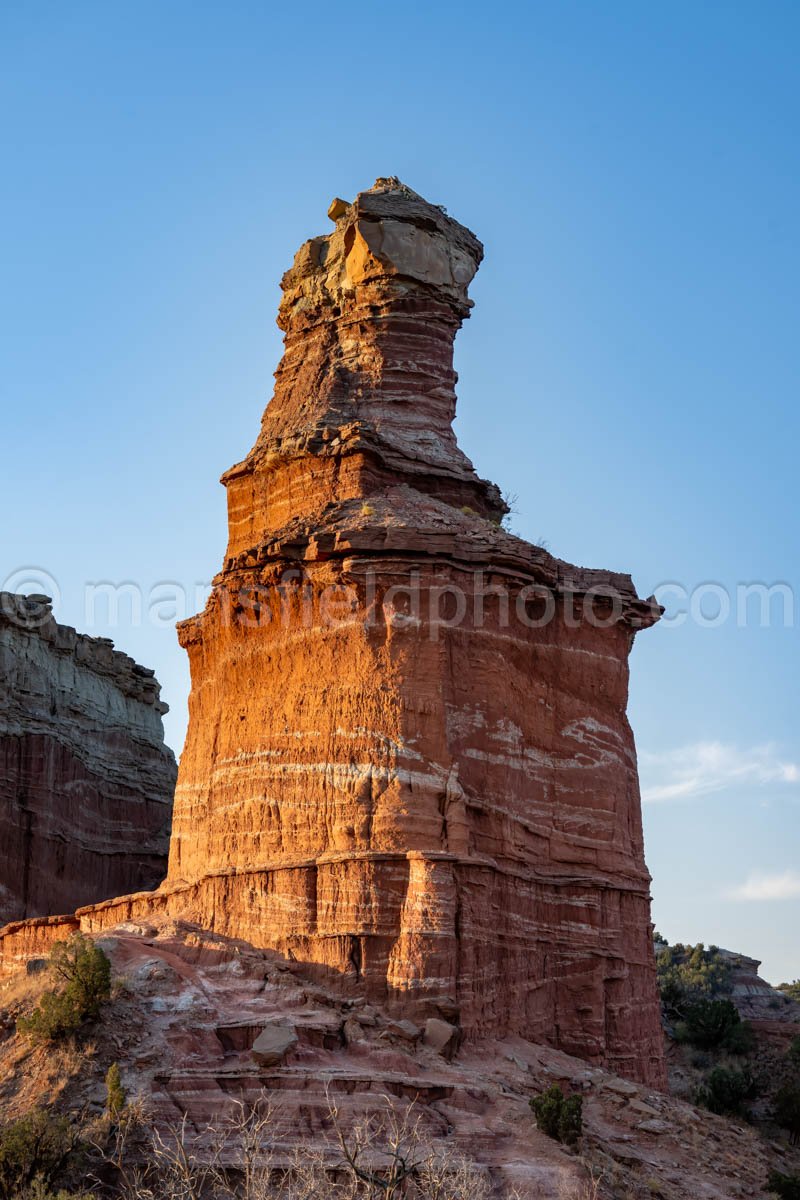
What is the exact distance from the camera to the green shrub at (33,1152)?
72.2 ft

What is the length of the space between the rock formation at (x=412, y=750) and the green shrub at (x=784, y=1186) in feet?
14.7

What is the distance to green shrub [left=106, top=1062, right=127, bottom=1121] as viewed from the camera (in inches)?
910

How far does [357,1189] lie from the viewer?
72.8 feet

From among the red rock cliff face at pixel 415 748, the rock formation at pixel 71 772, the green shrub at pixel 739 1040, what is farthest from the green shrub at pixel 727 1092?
the rock formation at pixel 71 772

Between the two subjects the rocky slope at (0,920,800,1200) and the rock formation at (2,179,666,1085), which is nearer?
the rocky slope at (0,920,800,1200)

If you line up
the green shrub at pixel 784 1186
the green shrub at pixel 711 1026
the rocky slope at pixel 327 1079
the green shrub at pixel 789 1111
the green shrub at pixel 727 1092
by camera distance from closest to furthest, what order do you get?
1. the rocky slope at pixel 327 1079
2. the green shrub at pixel 784 1186
3. the green shrub at pixel 789 1111
4. the green shrub at pixel 727 1092
5. the green shrub at pixel 711 1026

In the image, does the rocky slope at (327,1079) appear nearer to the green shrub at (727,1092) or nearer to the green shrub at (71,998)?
the green shrub at (71,998)

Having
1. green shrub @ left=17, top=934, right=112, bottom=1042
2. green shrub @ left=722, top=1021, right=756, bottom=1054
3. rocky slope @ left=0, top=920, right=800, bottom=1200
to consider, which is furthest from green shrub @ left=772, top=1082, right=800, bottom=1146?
green shrub @ left=17, top=934, right=112, bottom=1042

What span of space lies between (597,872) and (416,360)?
1282 centimetres

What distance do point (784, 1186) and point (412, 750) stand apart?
33.3ft

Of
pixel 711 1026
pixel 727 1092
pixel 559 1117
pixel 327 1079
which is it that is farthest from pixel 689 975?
pixel 327 1079

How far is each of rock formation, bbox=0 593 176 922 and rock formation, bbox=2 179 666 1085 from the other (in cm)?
1217

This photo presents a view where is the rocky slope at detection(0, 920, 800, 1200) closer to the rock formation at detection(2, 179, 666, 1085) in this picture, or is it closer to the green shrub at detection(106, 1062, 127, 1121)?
the green shrub at detection(106, 1062, 127, 1121)

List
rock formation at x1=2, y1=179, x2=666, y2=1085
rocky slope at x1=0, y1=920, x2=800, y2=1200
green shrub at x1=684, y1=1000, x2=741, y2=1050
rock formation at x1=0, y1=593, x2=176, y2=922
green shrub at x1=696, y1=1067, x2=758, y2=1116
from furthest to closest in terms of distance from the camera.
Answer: rock formation at x1=0, y1=593, x2=176, y2=922 → green shrub at x1=684, y1=1000, x2=741, y2=1050 → green shrub at x1=696, y1=1067, x2=758, y2=1116 → rock formation at x1=2, y1=179, x2=666, y2=1085 → rocky slope at x1=0, y1=920, x2=800, y2=1200
